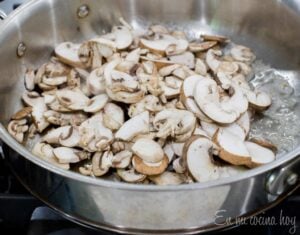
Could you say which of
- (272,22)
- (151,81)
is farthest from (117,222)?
(272,22)

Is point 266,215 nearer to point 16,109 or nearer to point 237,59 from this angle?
point 237,59

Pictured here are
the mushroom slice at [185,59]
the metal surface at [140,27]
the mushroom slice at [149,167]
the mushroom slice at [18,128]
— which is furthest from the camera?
the mushroom slice at [185,59]

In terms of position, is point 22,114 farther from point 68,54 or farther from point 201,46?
point 201,46

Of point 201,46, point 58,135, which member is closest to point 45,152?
point 58,135

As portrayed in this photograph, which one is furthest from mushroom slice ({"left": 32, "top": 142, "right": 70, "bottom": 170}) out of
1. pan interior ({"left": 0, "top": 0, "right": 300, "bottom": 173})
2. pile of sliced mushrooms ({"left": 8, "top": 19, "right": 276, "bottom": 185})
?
pan interior ({"left": 0, "top": 0, "right": 300, "bottom": 173})

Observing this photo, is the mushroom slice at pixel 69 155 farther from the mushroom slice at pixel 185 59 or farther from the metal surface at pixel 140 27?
the mushroom slice at pixel 185 59

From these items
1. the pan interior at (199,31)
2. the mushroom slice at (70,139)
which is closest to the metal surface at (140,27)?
the pan interior at (199,31)
